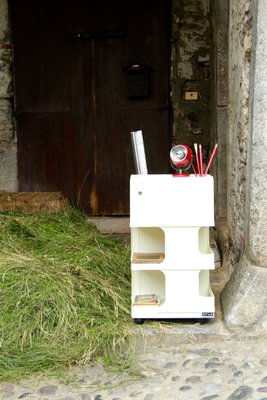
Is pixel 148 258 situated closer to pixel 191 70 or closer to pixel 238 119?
pixel 238 119

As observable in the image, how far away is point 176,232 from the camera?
10.3 ft

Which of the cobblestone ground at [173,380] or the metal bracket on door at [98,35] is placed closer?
the cobblestone ground at [173,380]

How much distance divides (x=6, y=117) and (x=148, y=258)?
10.6 feet

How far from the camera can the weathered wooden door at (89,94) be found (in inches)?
225

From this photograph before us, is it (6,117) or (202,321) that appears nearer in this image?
(202,321)

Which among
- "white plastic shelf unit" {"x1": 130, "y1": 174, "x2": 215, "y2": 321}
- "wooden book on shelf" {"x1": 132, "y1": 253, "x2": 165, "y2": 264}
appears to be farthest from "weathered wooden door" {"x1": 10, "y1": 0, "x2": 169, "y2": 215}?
"white plastic shelf unit" {"x1": 130, "y1": 174, "x2": 215, "y2": 321}

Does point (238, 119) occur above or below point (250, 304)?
above

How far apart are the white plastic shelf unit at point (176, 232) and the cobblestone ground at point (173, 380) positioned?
241mm

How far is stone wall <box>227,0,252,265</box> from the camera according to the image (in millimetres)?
3332

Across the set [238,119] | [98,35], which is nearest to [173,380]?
[238,119]

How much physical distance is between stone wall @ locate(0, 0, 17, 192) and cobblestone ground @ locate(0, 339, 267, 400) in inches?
135

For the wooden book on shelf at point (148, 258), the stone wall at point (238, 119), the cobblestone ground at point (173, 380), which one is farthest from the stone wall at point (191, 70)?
the cobblestone ground at point (173, 380)

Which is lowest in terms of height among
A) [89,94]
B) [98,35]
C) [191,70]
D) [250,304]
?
[250,304]

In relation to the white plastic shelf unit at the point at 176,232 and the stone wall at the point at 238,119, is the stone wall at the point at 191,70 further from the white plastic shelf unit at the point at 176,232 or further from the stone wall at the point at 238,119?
the white plastic shelf unit at the point at 176,232
